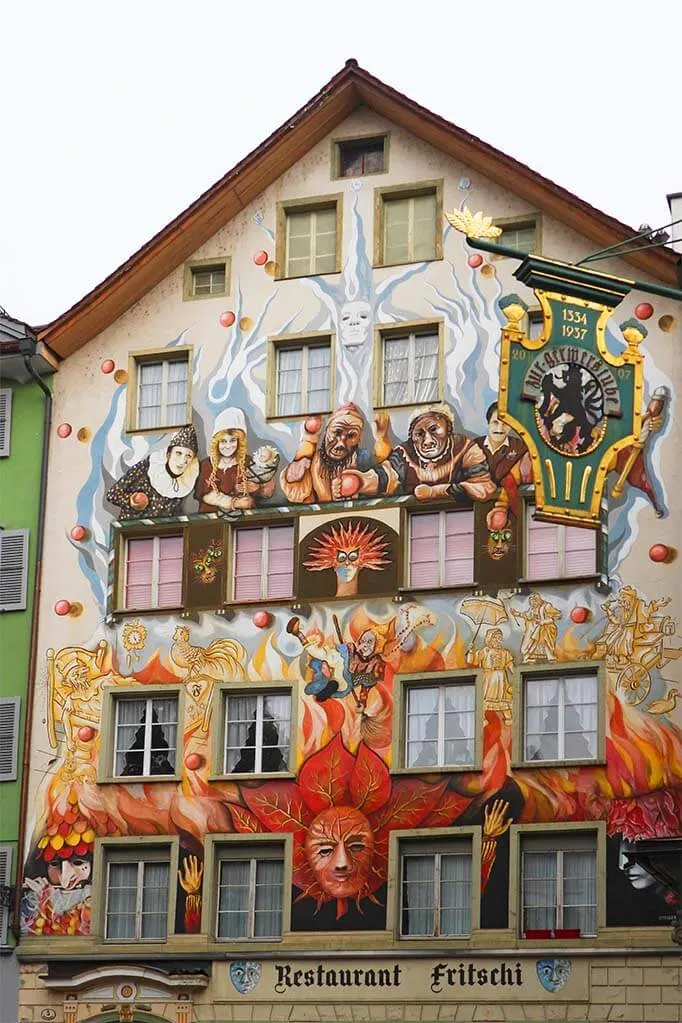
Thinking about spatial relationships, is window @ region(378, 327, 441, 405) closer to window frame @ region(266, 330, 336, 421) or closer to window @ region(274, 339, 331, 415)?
window frame @ region(266, 330, 336, 421)

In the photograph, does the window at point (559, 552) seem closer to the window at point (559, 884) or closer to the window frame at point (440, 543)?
the window frame at point (440, 543)

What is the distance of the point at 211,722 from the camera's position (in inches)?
1467

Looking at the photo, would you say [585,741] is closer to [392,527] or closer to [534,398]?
[392,527]

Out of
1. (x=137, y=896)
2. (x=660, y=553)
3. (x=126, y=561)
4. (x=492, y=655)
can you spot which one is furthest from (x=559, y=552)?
(x=137, y=896)

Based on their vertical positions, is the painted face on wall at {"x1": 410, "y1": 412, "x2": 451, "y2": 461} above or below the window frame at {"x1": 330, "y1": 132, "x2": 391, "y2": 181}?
below

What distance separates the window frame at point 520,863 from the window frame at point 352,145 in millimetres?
12783

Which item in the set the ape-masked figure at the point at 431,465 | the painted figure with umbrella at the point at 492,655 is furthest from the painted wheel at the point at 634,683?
the ape-masked figure at the point at 431,465

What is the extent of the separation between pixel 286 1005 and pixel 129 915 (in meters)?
3.52

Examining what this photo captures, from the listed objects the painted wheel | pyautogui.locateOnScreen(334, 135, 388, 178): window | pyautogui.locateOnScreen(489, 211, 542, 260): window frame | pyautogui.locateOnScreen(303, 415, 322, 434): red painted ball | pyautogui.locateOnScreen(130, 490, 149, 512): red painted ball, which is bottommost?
the painted wheel

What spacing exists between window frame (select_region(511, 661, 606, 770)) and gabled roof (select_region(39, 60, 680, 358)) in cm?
726

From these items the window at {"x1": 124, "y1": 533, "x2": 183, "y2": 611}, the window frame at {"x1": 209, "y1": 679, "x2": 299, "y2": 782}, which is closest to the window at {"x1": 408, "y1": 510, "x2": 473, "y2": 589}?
the window frame at {"x1": 209, "y1": 679, "x2": 299, "y2": 782}

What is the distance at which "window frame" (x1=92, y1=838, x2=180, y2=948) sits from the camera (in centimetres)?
3666

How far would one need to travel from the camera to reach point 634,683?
3475 centimetres

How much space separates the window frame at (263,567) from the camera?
123 ft
